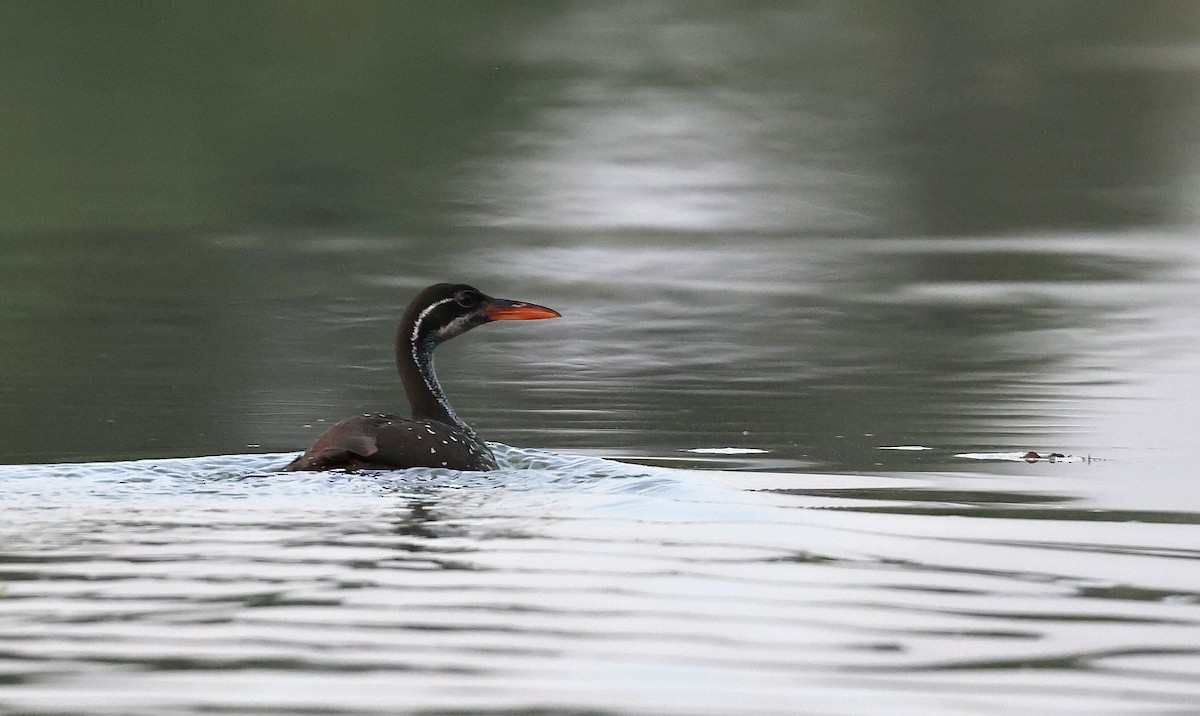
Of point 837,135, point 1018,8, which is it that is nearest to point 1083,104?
point 837,135

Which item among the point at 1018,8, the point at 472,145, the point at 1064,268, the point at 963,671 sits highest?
the point at 1018,8

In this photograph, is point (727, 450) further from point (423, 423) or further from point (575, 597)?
point (575, 597)

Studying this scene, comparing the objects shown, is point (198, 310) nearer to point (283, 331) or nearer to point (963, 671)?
point (283, 331)

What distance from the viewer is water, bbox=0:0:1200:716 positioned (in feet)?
22.5

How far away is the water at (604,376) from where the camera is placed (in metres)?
6.84

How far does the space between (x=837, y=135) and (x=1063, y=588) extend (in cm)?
2259

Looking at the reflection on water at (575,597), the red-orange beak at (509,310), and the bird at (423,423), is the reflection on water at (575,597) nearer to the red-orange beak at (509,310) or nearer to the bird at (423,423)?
the bird at (423,423)

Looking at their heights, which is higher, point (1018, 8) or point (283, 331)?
point (1018, 8)

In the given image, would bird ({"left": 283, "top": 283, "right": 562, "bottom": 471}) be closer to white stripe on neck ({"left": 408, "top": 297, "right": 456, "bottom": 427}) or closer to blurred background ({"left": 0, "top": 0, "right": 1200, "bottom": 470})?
white stripe on neck ({"left": 408, "top": 297, "right": 456, "bottom": 427})

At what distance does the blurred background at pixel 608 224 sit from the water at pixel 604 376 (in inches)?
3.4

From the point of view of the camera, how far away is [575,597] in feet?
24.8

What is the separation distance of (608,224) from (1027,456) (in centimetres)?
1103

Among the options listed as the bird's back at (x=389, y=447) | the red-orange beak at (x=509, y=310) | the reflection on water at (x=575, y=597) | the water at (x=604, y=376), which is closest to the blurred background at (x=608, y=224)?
the water at (x=604, y=376)

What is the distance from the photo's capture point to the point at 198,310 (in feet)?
58.3
